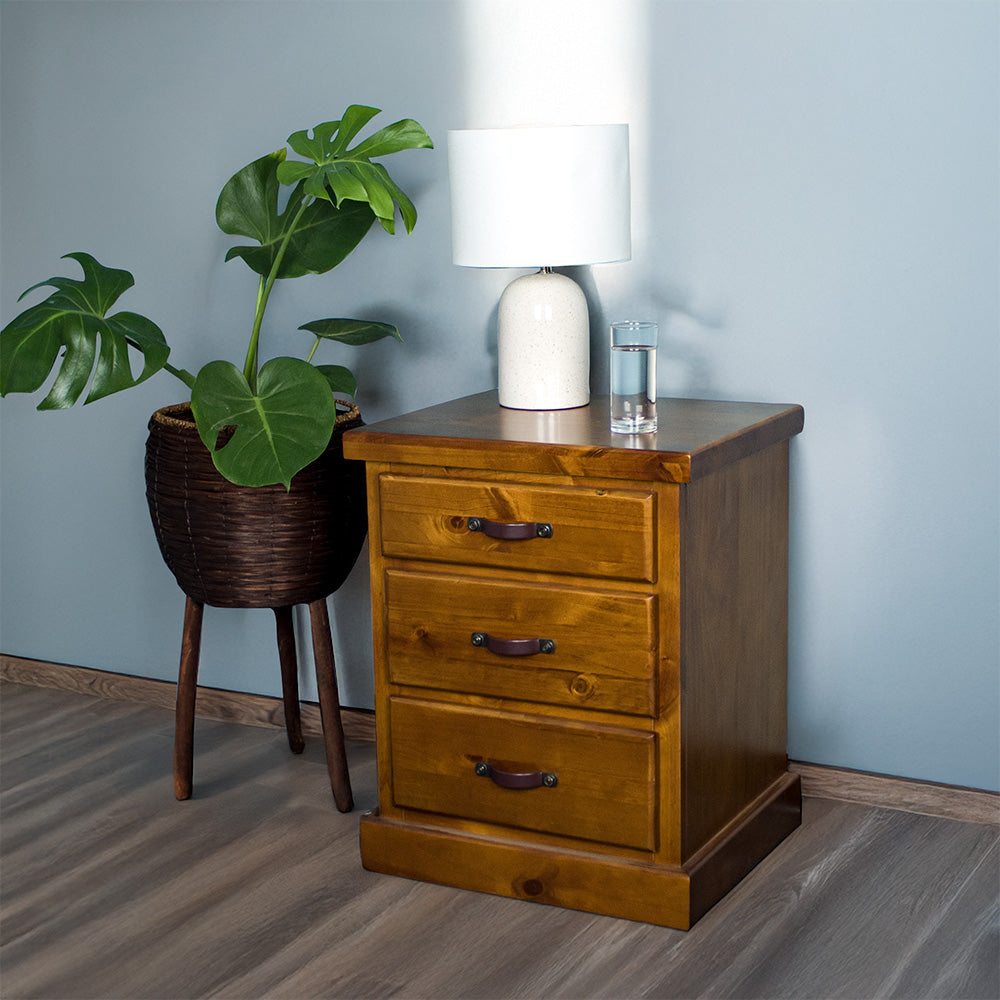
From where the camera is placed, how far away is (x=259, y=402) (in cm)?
198

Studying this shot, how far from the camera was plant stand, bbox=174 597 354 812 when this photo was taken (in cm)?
227

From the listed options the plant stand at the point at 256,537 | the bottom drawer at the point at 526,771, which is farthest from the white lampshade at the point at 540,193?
the bottom drawer at the point at 526,771

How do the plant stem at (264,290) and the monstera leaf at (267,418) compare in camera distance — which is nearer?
the monstera leaf at (267,418)

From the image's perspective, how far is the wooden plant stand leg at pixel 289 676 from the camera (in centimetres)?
249

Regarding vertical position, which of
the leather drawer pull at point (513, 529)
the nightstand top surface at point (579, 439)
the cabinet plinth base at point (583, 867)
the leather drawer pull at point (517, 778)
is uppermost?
the nightstand top surface at point (579, 439)

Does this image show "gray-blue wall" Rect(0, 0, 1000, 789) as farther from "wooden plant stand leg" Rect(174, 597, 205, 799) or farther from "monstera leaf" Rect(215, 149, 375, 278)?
"wooden plant stand leg" Rect(174, 597, 205, 799)

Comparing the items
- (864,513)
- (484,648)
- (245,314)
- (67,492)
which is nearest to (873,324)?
(864,513)

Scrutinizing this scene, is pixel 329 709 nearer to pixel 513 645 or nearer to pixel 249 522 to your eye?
pixel 249 522

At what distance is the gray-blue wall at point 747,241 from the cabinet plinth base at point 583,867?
0.96 ft

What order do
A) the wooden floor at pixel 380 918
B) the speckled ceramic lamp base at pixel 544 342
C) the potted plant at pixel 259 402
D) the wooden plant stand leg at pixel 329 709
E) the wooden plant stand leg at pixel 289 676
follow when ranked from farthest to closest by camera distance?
the wooden plant stand leg at pixel 289 676 → the wooden plant stand leg at pixel 329 709 → the speckled ceramic lamp base at pixel 544 342 → the potted plant at pixel 259 402 → the wooden floor at pixel 380 918

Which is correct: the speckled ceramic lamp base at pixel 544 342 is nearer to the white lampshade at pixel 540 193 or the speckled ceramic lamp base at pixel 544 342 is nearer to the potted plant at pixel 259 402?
the white lampshade at pixel 540 193

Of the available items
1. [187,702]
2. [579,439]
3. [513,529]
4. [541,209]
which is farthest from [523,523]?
[187,702]

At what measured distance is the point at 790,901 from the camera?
75.0 inches

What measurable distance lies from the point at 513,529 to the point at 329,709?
63cm
